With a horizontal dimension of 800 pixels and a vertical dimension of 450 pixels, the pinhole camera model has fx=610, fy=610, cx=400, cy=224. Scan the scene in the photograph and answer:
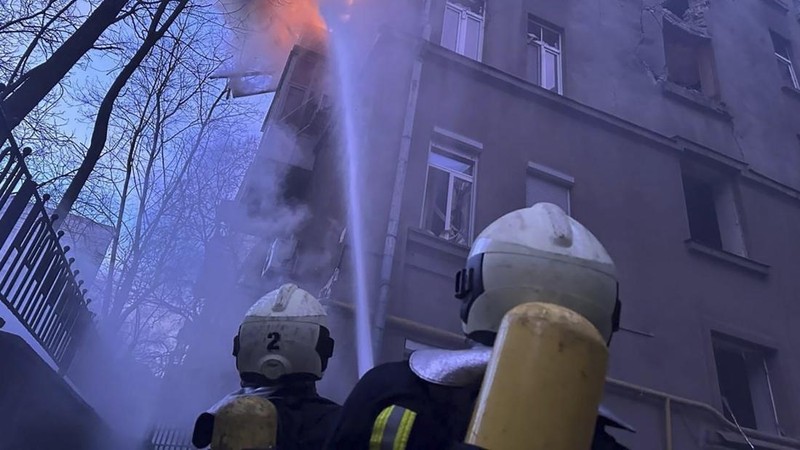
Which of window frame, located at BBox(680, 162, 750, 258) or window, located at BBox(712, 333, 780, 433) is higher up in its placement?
window frame, located at BBox(680, 162, 750, 258)

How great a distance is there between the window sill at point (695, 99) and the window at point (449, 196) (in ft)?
15.7

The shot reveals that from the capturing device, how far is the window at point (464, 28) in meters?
9.46

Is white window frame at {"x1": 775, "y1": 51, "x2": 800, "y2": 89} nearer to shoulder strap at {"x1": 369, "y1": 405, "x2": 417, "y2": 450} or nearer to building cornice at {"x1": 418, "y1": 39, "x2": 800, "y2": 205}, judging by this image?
building cornice at {"x1": 418, "y1": 39, "x2": 800, "y2": 205}

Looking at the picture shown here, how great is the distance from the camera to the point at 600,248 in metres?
1.94

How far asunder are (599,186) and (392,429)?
Answer: 7.95 meters

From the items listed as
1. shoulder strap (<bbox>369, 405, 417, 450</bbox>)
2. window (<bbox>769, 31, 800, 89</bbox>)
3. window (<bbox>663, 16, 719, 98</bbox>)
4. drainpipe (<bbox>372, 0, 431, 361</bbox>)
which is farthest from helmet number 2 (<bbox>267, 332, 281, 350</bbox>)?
window (<bbox>769, 31, 800, 89</bbox>)

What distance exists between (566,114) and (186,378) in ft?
22.0

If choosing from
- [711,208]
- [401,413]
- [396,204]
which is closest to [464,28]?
[396,204]

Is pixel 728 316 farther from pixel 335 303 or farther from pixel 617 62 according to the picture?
pixel 335 303

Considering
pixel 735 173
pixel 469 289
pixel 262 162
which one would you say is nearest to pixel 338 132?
pixel 262 162

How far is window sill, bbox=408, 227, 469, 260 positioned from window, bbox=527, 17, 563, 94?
155 inches

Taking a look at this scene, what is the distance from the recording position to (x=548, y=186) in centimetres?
864

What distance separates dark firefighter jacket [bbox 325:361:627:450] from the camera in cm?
163

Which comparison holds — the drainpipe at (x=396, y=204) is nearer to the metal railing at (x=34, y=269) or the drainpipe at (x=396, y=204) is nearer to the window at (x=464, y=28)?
the window at (x=464, y=28)
